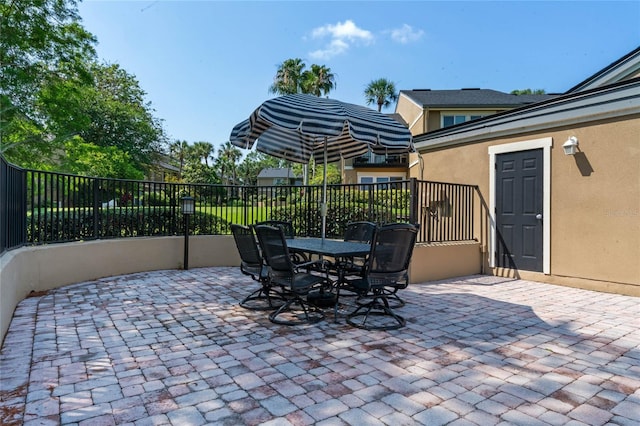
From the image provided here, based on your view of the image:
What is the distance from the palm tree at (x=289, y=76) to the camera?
1048 inches

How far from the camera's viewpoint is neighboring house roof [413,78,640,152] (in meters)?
5.22

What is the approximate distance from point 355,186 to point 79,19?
1166 centimetres

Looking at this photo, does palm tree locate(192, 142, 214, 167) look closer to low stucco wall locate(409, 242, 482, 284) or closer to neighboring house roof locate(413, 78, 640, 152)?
neighboring house roof locate(413, 78, 640, 152)

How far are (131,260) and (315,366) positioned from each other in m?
5.20

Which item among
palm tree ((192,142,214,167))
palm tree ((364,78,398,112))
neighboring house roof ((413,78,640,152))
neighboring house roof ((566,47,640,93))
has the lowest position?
neighboring house roof ((413,78,640,152))

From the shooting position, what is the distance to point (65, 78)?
12477 mm

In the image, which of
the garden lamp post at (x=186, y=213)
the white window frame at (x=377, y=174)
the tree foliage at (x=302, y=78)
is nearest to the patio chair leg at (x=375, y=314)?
the garden lamp post at (x=186, y=213)

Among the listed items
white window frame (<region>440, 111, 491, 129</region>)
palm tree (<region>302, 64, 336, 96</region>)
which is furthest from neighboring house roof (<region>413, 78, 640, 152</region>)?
palm tree (<region>302, 64, 336, 96</region>)

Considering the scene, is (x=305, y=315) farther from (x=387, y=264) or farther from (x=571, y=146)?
(x=571, y=146)

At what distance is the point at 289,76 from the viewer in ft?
87.6

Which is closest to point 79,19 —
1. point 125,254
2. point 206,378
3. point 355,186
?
point 125,254

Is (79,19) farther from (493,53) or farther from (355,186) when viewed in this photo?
(493,53)

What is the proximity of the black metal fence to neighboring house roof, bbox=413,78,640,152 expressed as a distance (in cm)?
117

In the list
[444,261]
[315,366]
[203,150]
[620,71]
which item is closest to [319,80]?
[620,71]
